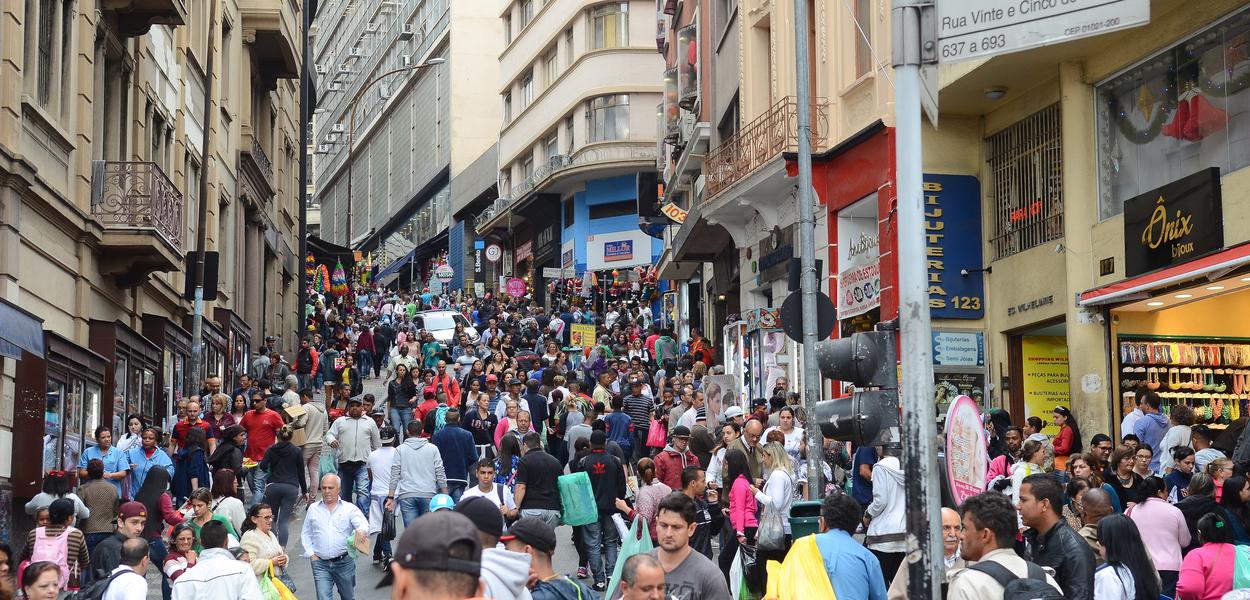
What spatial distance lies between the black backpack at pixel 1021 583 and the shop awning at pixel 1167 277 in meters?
10.0

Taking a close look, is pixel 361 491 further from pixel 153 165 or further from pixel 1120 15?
pixel 1120 15

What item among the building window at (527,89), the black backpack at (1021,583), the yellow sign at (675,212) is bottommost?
the black backpack at (1021,583)

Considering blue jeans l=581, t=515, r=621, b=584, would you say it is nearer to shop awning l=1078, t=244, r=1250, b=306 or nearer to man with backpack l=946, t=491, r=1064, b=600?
shop awning l=1078, t=244, r=1250, b=306

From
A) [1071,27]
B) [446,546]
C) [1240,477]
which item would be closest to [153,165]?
[1240,477]

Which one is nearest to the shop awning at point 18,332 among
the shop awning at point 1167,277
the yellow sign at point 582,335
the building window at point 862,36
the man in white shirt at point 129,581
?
the man in white shirt at point 129,581

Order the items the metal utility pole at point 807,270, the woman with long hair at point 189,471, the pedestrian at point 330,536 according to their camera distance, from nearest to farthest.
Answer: the pedestrian at point 330,536 → the metal utility pole at point 807,270 → the woman with long hair at point 189,471

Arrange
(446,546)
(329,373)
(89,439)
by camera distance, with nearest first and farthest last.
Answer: (446,546)
(89,439)
(329,373)

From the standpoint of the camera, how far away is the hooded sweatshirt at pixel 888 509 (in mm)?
11781

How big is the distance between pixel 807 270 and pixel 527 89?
5390 cm

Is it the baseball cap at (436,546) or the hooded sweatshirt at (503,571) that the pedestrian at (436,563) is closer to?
the baseball cap at (436,546)

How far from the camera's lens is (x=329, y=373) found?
3441cm

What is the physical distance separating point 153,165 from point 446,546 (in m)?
19.1

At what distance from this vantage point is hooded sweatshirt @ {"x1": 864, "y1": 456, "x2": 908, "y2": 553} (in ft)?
38.7

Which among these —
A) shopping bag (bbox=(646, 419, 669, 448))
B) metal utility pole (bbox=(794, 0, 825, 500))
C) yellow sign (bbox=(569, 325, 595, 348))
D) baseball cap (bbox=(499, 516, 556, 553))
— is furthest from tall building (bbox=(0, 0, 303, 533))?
baseball cap (bbox=(499, 516, 556, 553))
